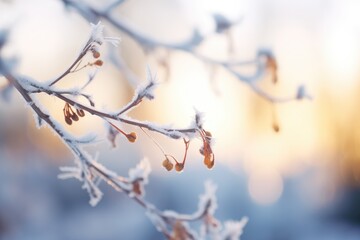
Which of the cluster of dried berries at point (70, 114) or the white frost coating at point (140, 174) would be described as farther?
the white frost coating at point (140, 174)

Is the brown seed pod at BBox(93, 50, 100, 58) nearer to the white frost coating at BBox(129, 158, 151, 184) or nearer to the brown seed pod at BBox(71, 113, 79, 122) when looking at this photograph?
the brown seed pod at BBox(71, 113, 79, 122)

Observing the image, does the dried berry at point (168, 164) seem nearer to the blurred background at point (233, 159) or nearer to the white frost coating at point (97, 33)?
the white frost coating at point (97, 33)

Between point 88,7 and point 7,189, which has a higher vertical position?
point 7,189

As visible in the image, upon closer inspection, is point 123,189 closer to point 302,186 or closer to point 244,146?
point 302,186

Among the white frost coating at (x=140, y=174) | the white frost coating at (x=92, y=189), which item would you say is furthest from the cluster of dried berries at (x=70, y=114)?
the white frost coating at (x=140, y=174)

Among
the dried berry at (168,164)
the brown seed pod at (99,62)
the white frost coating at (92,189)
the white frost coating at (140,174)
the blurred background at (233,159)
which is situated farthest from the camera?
the blurred background at (233,159)

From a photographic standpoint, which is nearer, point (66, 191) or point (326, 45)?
point (66, 191)

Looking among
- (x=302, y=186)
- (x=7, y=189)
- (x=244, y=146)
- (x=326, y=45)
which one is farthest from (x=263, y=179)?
(x=7, y=189)

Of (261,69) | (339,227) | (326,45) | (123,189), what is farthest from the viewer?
(326,45)
